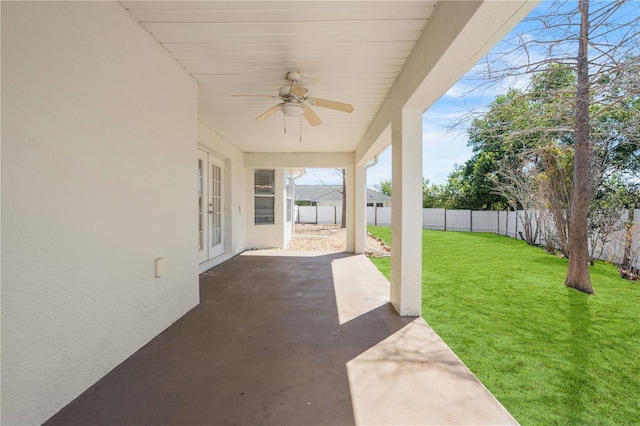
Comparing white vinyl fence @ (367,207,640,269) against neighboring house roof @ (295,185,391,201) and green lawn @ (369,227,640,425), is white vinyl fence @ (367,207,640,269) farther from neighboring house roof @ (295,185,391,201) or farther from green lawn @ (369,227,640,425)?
neighboring house roof @ (295,185,391,201)

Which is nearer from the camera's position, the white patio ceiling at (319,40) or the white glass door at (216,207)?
the white patio ceiling at (319,40)

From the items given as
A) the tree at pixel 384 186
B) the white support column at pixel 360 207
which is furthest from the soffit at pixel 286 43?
the tree at pixel 384 186

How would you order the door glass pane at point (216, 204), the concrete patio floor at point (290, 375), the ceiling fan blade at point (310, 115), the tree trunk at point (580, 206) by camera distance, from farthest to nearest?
the door glass pane at point (216, 204) < the tree trunk at point (580, 206) < the ceiling fan blade at point (310, 115) < the concrete patio floor at point (290, 375)

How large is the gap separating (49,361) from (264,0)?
2722 millimetres

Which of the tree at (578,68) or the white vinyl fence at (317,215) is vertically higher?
the tree at (578,68)

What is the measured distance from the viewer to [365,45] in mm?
2707

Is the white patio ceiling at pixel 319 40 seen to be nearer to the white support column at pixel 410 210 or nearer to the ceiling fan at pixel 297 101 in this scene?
the ceiling fan at pixel 297 101

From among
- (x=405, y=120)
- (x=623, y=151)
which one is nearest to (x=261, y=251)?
(x=405, y=120)

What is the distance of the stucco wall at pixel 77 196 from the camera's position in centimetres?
150

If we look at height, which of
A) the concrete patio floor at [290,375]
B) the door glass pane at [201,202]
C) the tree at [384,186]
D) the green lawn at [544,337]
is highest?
the tree at [384,186]

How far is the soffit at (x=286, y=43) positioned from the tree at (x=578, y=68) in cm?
245

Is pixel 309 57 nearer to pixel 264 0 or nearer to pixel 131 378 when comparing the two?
pixel 264 0

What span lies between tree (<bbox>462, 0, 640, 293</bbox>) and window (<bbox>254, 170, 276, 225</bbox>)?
19.1 ft

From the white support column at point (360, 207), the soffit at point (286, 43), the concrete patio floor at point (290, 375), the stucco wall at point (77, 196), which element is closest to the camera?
the stucco wall at point (77, 196)
